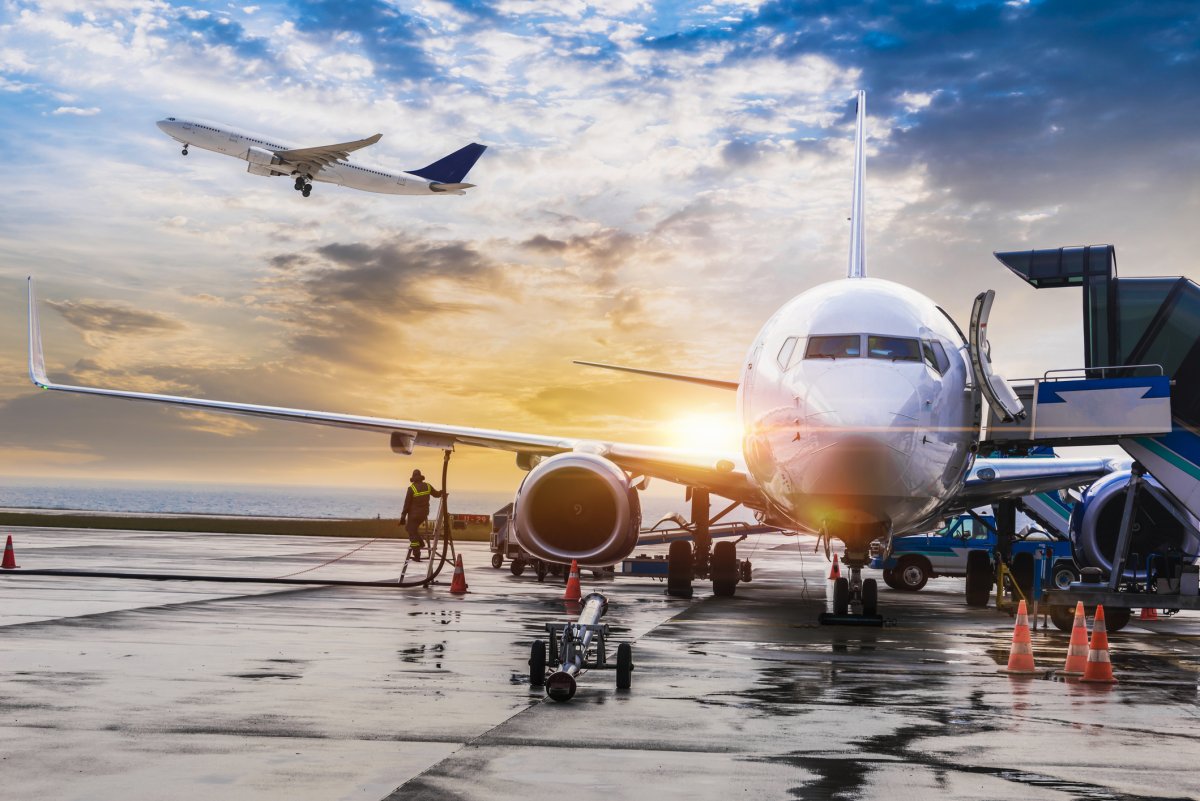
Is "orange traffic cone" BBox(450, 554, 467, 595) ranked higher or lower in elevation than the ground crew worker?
lower

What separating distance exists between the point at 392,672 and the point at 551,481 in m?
6.26

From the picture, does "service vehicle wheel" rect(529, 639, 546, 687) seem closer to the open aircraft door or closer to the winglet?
the open aircraft door

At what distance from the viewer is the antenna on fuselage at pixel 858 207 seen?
18.1 meters

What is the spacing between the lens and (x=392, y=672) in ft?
32.5

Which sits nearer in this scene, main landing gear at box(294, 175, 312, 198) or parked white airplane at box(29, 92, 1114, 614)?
parked white airplane at box(29, 92, 1114, 614)

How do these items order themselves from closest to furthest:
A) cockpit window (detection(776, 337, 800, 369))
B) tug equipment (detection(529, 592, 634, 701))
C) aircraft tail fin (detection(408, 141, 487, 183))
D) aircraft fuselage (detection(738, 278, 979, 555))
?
1. tug equipment (detection(529, 592, 634, 701))
2. aircraft fuselage (detection(738, 278, 979, 555))
3. cockpit window (detection(776, 337, 800, 369))
4. aircraft tail fin (detection(408, 141, 487, 183))

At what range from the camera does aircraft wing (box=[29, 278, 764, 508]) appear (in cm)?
1767

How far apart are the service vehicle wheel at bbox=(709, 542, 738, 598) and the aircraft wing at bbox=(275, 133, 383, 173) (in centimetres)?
4848

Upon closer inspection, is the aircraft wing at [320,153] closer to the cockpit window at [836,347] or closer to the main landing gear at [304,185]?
the main landing gear at [304,185]

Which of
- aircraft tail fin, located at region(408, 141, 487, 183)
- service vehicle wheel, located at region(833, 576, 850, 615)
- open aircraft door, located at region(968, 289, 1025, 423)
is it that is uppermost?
aircraft tail fin, located at region(408, 141, 487, 183)

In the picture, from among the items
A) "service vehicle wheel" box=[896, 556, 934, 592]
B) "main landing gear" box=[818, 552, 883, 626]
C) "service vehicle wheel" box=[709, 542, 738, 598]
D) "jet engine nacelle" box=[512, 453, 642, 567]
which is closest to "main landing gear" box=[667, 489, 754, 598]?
"service vehicle wheel" box=[709, 542, 738, 598]

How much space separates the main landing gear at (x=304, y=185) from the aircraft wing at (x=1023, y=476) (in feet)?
174

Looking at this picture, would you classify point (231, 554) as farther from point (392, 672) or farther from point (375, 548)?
point (392, 672)

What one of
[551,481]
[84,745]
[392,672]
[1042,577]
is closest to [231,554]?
[551,481]
